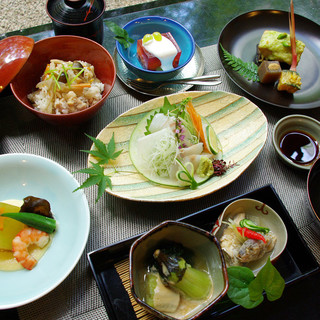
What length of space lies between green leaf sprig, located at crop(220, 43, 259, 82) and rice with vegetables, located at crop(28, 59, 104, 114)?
679 mm

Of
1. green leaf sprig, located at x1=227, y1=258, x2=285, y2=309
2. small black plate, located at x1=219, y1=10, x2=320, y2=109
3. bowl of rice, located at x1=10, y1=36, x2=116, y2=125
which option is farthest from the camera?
small black plate, located at x1=219, y1=10, x2=320, y2=109

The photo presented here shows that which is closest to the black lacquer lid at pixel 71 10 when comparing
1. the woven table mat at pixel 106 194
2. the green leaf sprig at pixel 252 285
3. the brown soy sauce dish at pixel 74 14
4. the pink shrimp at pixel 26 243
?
the brown soy sauce dish at pixel 74 14

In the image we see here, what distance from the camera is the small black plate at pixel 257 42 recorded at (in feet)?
5.41

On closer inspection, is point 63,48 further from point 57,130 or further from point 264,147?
point 264,147

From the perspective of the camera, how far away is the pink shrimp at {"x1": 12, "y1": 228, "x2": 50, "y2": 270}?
3.62ft

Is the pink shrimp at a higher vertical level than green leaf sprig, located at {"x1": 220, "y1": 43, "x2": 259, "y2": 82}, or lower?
lower

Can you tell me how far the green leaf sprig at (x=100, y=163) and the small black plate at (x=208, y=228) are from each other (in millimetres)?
221

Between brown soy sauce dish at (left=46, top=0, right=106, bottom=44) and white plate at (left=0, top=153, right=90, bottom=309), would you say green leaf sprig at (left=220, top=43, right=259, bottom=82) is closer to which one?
brown soy sauce dish at (left=46, top=0, right=106, bottom=44)

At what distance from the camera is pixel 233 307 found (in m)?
1.07

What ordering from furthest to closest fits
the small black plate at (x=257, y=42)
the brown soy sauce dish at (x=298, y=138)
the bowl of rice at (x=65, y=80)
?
the small black plate at (x=257, y=42), the brown soy sauce dish at (x=298, y=138), the bowl of rice at (x=65, y=80)

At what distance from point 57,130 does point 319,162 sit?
1.13 metres

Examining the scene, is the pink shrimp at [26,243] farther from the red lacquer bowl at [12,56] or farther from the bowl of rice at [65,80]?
the red lacquer bowl at [12,56]

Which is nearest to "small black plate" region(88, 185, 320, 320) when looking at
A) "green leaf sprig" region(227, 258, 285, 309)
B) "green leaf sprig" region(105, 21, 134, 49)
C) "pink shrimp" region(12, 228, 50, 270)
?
"green leaf sprig" region(227, 258, 285, 309)

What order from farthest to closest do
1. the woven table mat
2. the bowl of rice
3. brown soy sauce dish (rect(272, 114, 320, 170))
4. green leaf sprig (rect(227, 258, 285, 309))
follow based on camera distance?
1. brown soy sauce dish (rect(272, 114, 320, 170))
2. the bowl of rice
3. the woven table mat
4. green leaf sprig (rect(227, 258, 285, 309))
